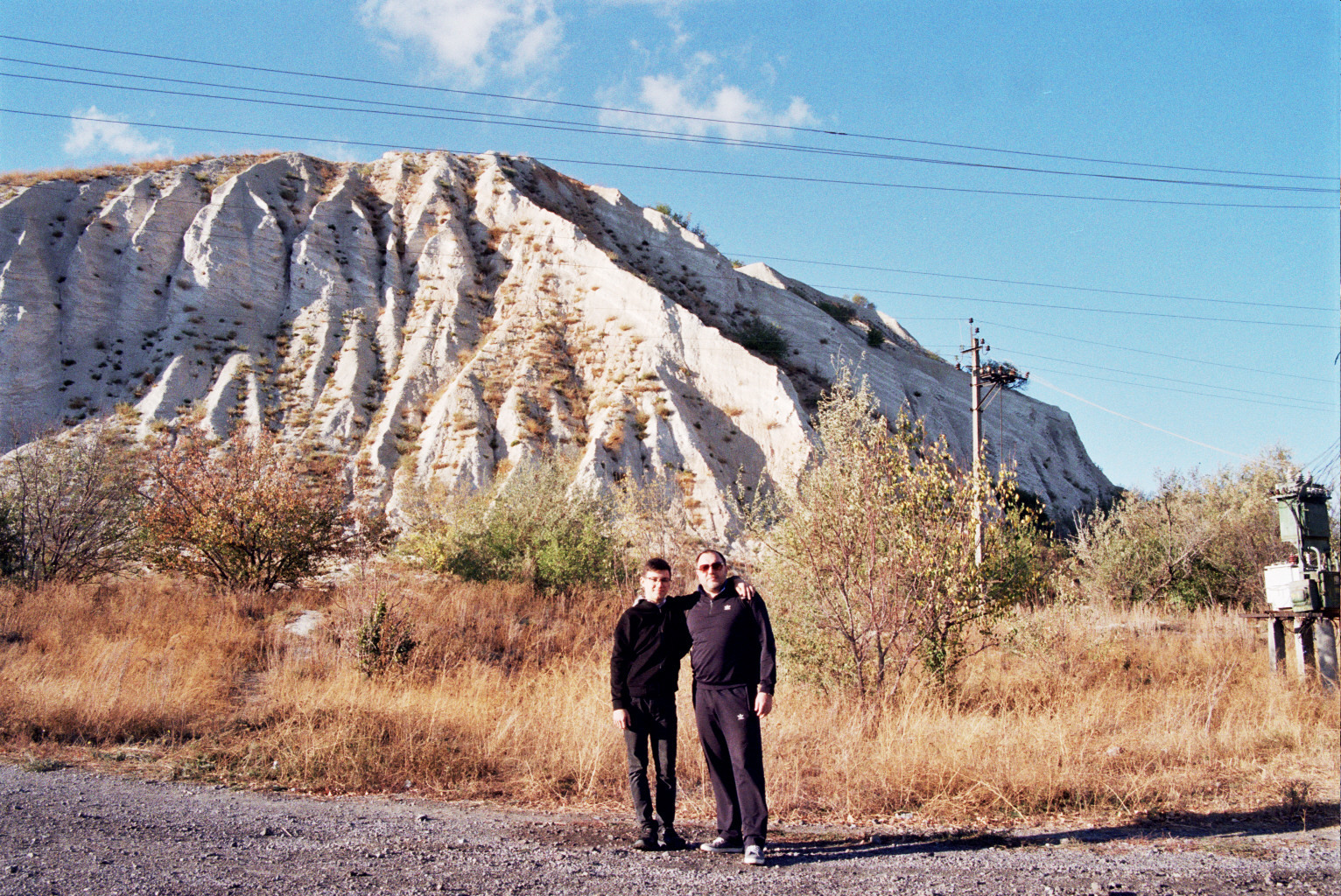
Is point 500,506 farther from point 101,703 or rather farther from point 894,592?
point 894,592

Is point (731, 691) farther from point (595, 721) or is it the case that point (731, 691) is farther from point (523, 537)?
point (523, 537)

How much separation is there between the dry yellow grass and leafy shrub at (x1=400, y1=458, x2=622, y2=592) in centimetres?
441

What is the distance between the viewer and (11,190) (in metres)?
31.2

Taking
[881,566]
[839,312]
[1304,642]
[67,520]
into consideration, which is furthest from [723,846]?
[839,312]

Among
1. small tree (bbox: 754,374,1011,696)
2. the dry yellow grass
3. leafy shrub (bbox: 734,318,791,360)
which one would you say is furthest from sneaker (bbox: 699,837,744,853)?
leafy shrub (bbox: 734,318,791,360)

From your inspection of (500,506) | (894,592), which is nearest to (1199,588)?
(894,592)

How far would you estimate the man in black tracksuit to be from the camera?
475 cm

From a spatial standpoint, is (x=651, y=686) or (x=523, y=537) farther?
(x=523, y=537)

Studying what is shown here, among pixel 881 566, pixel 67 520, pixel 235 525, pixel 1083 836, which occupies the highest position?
pixel 67 520

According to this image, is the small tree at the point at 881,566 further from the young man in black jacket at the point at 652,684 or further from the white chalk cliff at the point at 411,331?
the white chalk cliff at the point at 411,331

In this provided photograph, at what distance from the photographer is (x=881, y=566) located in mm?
8109

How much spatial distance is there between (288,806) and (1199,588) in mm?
18958

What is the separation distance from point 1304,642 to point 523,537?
44.2 feet

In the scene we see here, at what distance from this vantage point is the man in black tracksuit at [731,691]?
15.6 ft
